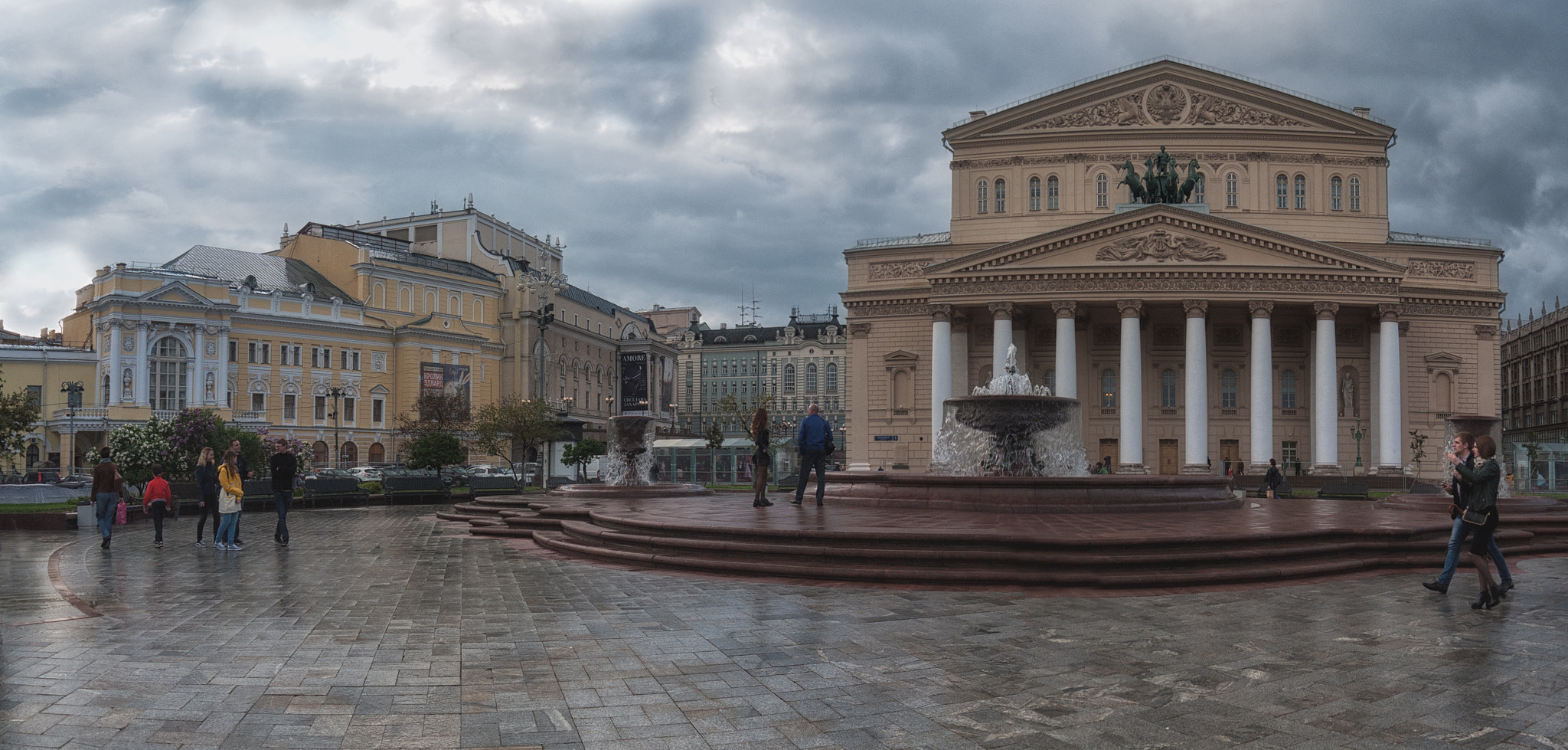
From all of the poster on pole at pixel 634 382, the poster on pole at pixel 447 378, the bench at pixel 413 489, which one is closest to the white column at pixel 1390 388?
the bench at pixel 413 489

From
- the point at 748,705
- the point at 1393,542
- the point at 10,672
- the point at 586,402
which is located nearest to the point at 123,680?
the point at 10,672

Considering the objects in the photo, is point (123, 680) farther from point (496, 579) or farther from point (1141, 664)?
point (1141, 664)

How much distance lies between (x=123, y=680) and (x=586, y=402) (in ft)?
288

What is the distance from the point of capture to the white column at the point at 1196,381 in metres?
44.1

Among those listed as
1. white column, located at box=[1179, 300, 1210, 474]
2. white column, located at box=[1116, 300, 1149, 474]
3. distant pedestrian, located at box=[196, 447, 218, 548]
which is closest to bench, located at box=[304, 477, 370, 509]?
distant pedestrian, located at box=[196, 447, 218, 548]

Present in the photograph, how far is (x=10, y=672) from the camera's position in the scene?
678 centimetres

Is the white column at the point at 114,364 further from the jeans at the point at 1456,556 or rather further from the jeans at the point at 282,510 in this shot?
the jeans at the point at 1456,556

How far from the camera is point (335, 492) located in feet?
99.5

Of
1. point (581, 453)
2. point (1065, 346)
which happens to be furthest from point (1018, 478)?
point (581, 453)

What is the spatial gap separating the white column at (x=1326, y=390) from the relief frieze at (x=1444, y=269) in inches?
265

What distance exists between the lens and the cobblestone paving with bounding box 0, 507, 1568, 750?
18.1 feet

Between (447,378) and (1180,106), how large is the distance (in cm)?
5210

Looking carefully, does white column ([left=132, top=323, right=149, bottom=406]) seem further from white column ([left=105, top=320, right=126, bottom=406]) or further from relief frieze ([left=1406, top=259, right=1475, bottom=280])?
relief frieze ([left=1406, top=259, right=1475, bottom=280])

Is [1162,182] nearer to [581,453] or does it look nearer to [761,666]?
[581,453]
